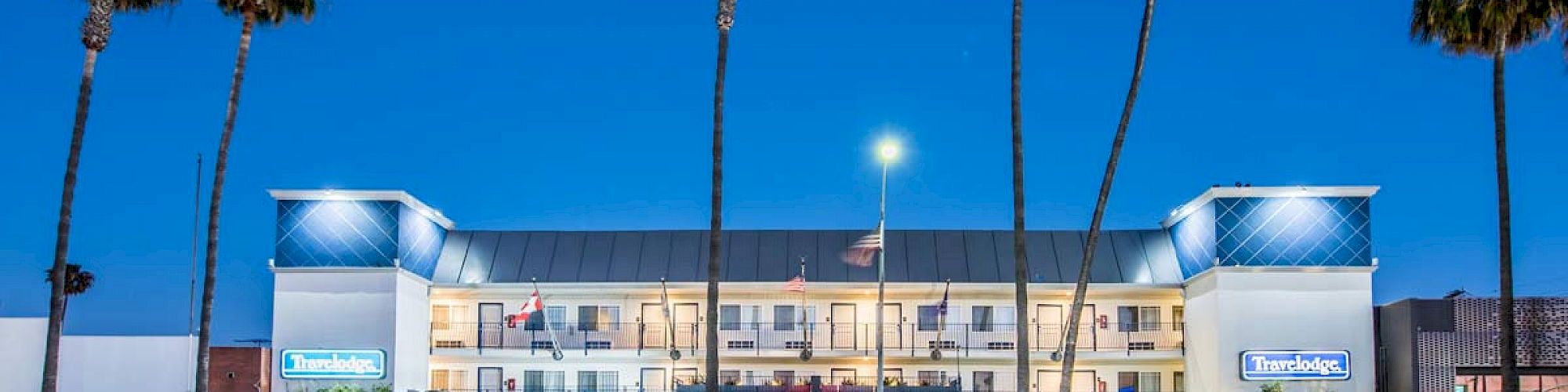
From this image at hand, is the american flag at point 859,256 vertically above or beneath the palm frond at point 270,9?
beneath

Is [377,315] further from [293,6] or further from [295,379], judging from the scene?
[293,6]

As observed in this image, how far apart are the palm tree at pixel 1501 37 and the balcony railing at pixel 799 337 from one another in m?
14.7

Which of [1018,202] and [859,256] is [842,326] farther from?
[1018,202]

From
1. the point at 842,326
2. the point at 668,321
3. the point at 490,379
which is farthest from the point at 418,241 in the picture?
the point at 842,326

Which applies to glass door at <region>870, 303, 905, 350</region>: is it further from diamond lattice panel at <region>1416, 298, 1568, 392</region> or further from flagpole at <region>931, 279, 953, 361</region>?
diamond lattice panel at <region>1416, 298, 1568, 392</region>

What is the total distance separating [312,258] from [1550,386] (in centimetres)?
3283

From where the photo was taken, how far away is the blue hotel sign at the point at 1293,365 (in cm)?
4556

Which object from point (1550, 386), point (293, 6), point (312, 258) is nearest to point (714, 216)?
point (293, 6)

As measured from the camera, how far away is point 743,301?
53906mm

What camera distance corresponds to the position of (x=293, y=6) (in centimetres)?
4078

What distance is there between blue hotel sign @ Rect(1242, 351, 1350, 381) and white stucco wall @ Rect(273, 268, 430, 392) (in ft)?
74.9

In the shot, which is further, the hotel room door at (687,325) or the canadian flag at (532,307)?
the hotel room door at (687,325)

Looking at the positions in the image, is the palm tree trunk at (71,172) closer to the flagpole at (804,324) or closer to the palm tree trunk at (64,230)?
the palm tree trunk at (64,230)

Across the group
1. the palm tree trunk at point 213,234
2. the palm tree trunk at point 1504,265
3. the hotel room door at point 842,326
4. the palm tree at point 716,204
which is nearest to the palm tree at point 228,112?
the palm tree trunk at point 213,234
